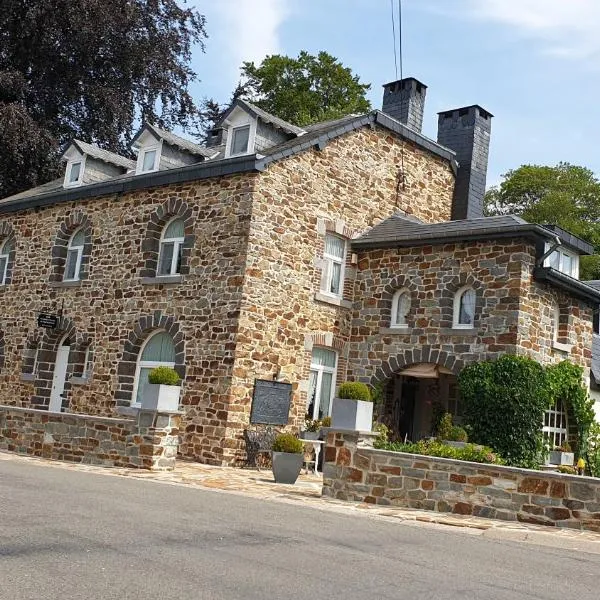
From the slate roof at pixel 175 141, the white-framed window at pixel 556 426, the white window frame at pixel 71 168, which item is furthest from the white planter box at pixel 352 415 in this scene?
the white window frame at pixel 71 168

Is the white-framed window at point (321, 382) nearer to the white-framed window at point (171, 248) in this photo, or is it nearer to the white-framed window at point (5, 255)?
the white-framed window at point (171, 248)

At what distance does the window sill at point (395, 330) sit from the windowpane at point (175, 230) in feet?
16.6

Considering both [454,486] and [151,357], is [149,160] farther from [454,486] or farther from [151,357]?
[454,486]

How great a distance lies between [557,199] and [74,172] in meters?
22.6

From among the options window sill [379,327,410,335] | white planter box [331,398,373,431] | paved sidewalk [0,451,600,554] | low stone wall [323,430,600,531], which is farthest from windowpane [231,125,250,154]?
low stone wall [323,430,600,531]

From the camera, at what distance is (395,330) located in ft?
59.1

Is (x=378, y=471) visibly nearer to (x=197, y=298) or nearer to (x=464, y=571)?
(x=464, y=571)

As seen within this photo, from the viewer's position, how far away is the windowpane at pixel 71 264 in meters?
20.8

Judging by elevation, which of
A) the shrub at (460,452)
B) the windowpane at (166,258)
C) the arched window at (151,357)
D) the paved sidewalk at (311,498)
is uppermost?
the windowpane at (166,258)

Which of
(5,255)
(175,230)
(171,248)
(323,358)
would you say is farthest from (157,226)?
(5,255)

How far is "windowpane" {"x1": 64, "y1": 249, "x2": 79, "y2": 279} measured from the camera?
819 inches

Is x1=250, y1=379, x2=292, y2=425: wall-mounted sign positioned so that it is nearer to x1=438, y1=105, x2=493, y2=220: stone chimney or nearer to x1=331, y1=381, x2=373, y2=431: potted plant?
x1=331, y1=381, x2=373, y2=431: potted plant

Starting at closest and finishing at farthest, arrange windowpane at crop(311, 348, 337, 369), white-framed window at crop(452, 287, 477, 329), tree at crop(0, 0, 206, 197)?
1. white-framed window at crop(452, 287, 477, 329)
2. windowpane at crop(311, 348, 337, 369)
3. tree at crop(0, 0, 206, 197)

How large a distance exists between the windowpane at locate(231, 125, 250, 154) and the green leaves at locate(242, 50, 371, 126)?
47.7 ft
